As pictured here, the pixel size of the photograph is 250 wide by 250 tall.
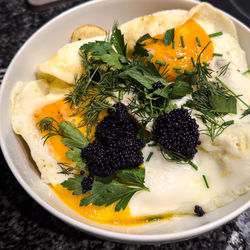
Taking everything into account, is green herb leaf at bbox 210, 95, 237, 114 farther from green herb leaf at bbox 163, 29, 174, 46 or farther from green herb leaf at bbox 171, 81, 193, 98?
green herb leaf at bbox 163, 29, 174, 46

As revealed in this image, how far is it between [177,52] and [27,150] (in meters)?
1.19

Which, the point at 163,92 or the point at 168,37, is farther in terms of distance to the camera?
the point at 168,37

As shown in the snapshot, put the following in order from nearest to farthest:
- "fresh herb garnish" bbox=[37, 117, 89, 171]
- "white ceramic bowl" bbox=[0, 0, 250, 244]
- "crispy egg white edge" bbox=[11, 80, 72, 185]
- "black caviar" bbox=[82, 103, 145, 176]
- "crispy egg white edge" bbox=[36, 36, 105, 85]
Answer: "white ceramic bowl" bbox=[0, 0, 250, 244], "black caviar" bbox=[82, 103, 145, 176], "fresh herb garnish" bbox=[37, 117, 89, 171], "crispy egg white edge" bbox=[11, 80, 72, 185], "crispy egg white edge" bbox=[36, 36, 105, 85]

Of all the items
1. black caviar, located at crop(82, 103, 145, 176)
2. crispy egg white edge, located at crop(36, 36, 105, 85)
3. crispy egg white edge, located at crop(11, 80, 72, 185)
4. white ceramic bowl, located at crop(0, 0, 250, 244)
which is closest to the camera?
white ceramic bowl, located at crop(0, 0, 250, 244)

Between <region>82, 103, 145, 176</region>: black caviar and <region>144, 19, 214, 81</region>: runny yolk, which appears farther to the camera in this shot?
<region>144, 19, 214, 81</region>: runny yolk

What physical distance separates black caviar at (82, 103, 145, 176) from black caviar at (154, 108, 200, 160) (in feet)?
0.47

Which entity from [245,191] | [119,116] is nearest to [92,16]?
[119,116]

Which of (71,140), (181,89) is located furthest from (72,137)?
(181,89)

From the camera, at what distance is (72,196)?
1.65 meters

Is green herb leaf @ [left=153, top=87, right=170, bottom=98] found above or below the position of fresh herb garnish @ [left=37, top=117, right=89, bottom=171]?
above

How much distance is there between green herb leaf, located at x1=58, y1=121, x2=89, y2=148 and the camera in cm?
166

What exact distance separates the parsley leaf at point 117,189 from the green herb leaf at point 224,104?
601mm

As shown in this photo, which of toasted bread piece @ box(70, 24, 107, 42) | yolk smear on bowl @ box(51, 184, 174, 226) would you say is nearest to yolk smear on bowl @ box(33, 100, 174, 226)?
yolk smear on bowl @ box(51, 184, 174, 226)

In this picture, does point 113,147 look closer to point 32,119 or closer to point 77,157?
point 77,157
